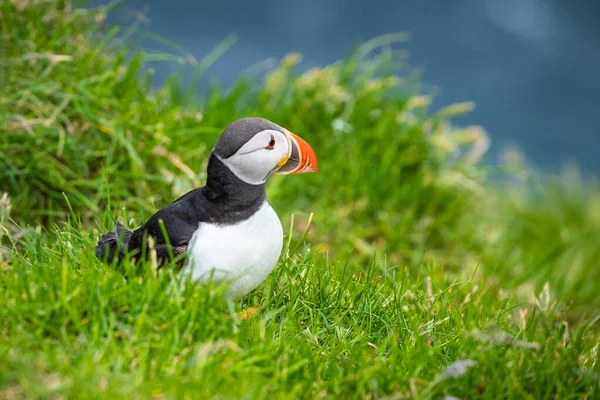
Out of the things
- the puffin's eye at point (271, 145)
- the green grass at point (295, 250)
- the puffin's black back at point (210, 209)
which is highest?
the puffin's eye at point (271, 145)

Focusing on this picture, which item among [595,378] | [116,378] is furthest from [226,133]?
[595,378]

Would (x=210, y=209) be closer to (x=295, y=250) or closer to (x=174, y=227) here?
(x=174, y=227)

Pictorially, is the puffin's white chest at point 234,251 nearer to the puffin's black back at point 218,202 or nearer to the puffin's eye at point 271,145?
the puffin's black back at point 218,202

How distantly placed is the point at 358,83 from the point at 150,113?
7.73 ft

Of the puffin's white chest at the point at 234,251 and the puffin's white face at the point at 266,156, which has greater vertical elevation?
the puffin's white face at the point at 266,156

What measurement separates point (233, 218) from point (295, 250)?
2.99ft

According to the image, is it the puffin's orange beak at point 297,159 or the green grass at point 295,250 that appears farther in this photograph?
the puffin's orange beak at point 297,159

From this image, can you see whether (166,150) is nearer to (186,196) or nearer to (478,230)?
(186,196)

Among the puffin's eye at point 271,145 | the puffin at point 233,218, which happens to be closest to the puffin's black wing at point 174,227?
the puffin at point 233,218

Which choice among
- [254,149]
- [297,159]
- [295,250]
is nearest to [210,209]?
[254,149]

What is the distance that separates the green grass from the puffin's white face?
0.54 metres

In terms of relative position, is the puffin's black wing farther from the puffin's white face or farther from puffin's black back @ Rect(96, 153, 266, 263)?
the puffin's white face

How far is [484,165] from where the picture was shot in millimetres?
6637

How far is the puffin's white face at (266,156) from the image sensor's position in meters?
2.83
